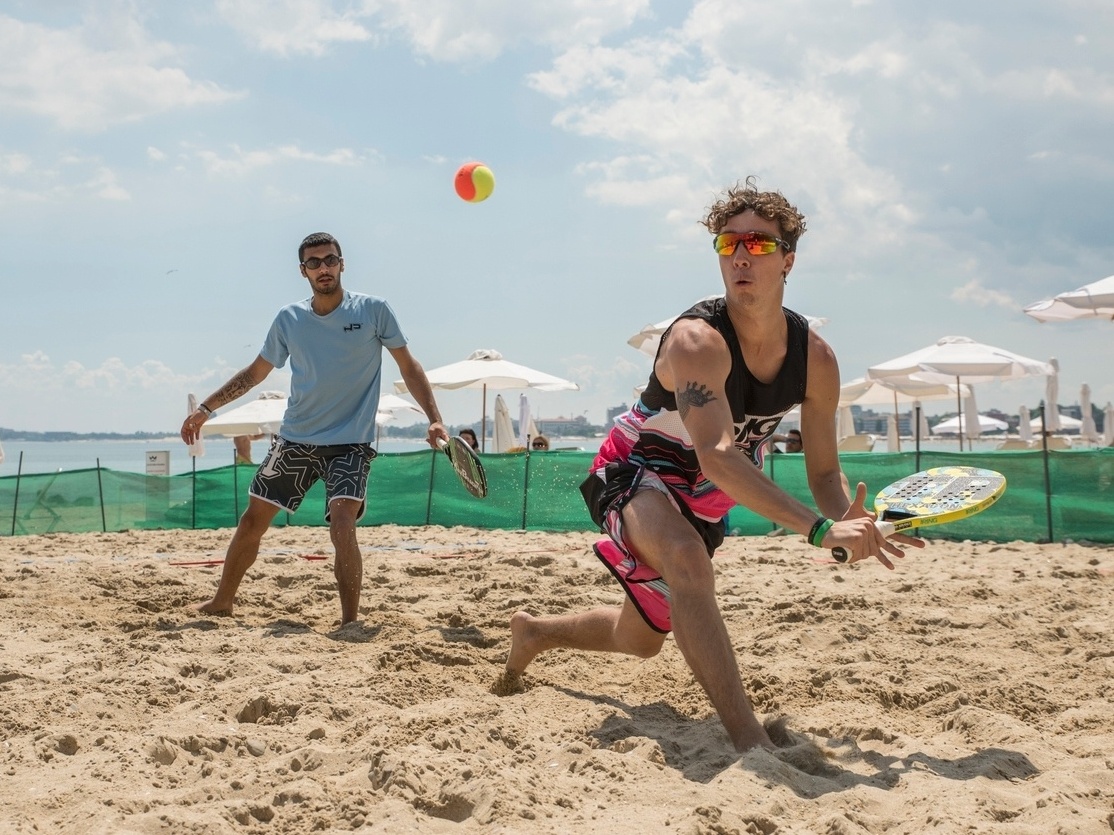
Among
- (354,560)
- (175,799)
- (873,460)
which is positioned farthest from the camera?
(873,460)

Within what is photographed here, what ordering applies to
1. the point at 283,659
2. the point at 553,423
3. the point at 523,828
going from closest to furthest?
the point at 523,828
the point at 283,659
the point at 553,423

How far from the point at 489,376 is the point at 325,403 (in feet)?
38.8

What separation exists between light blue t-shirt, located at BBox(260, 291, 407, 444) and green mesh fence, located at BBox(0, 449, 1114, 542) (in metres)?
5.84

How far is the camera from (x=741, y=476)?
113 inches

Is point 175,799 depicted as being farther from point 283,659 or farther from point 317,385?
point 317,385

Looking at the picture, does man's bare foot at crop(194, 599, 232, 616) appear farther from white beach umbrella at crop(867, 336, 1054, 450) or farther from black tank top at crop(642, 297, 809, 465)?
white beach umbrella at crop(867, 336, 1054, 450)

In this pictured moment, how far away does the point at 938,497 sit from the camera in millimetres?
3131

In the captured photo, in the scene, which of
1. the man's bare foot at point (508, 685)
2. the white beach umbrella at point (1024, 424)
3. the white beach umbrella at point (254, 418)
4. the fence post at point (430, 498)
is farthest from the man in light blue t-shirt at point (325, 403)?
the white beach umbrella at point (1024, 424)

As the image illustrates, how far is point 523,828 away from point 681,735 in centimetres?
90

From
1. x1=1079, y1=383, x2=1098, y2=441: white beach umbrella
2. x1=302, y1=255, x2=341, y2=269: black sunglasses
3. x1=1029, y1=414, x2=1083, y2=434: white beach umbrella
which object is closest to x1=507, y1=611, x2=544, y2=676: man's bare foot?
x1=302, y1=255, x2=341, y2=269: black sunglasses

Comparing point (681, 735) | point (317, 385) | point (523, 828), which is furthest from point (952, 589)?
point (523, 828)

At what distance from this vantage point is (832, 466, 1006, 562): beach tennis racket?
2844 millimetres

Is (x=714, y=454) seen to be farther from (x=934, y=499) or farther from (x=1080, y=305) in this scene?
(x=1080, y=305)

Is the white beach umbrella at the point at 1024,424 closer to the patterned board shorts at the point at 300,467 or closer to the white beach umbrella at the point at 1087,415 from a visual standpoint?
the white beach umbrella at the point at 1087,415
